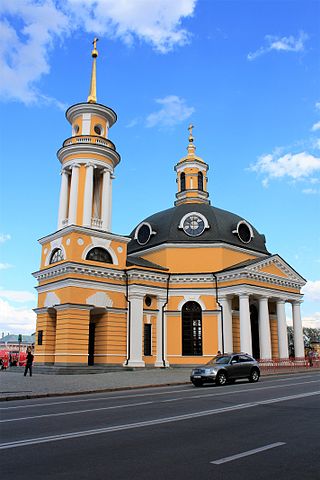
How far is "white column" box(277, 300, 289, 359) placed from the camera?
32.9m

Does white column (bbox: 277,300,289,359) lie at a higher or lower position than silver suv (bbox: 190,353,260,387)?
higher

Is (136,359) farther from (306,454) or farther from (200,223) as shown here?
(306,454)

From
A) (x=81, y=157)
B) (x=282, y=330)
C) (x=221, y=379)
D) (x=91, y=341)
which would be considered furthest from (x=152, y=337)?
(x=81, y=157)

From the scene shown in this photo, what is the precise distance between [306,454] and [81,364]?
67.6 feet

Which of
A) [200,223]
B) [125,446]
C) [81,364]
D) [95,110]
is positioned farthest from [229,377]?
[95,110]

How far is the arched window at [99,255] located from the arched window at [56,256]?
5.96 ft

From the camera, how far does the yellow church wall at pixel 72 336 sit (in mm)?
25016

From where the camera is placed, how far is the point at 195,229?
111 ft

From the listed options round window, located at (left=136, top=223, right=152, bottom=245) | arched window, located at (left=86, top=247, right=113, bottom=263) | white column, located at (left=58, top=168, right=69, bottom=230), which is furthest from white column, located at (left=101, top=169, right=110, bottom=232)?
round window, located at (left=136, top=223, right=152, bottom=245)

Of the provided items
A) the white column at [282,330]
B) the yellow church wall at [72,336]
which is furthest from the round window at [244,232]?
the yellow church wall at [72,336]

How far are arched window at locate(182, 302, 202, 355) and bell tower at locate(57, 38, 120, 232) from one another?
815 centimetres

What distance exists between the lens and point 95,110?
3083cm

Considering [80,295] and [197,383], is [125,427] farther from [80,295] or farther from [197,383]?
[80,295]

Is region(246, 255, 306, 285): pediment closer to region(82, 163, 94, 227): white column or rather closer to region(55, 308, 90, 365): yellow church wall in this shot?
region(82, 163, 94, 227): white column
